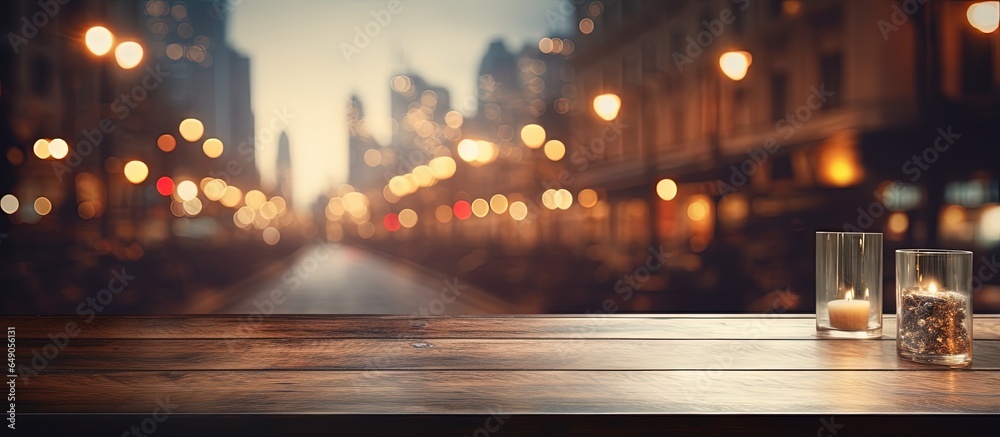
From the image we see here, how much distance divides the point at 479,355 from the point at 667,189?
1448 cm

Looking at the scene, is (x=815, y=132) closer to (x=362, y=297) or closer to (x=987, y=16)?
(x=987, y=16)

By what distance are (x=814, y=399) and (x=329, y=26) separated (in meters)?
14.3

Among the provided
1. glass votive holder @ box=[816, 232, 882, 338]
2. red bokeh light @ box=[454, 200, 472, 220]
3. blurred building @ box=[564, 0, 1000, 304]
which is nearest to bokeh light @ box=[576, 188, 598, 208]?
blurred building @ box=[564, 0, 1000, 304]

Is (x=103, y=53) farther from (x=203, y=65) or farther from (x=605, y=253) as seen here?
(x=203, y=65)

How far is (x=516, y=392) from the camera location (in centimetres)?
110

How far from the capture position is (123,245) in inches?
665

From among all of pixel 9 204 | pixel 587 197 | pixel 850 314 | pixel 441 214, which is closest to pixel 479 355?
pixel 850 314

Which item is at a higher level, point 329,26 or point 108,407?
point 329,26

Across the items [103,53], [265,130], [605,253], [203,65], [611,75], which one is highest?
[203,65]

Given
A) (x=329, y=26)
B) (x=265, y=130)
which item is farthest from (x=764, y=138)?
(x=265, y=130)

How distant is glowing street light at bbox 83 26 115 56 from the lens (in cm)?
488

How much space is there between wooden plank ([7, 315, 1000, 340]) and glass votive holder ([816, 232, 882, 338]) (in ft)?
0.20

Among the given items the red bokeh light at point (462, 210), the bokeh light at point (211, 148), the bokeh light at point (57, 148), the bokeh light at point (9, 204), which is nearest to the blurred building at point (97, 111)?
the bokeh light at point (9, 204)

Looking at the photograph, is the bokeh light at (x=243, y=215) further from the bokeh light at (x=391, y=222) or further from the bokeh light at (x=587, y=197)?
the bokeh light at (x=587, y=197)
